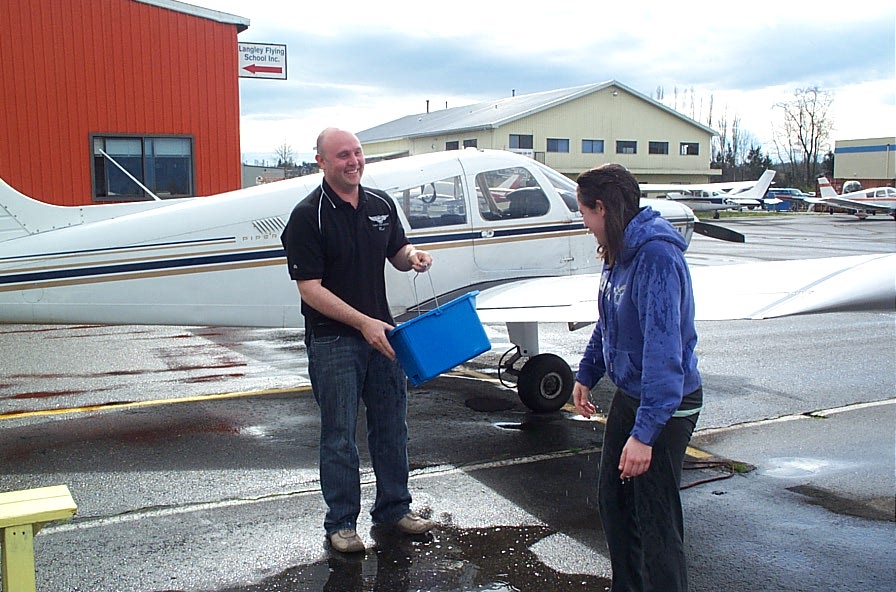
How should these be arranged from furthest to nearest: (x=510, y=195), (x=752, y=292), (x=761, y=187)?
(x=761, y=187) < (x=510, y=195) < (x=752, y=292)

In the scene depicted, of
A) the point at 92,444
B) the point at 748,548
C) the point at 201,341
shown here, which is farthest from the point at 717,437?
the point at 201,341

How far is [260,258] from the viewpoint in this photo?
6988 mm

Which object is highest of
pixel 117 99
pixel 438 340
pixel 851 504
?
pixel 117 99

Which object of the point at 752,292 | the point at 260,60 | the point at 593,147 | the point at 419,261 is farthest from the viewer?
the point at 593,147

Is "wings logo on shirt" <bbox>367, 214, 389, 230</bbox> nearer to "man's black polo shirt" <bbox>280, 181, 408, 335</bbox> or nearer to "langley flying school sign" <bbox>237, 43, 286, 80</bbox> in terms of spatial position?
"man's black polo shirt" <bbox>280, 181, 408, 335</bbox>

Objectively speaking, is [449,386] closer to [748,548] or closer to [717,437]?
[717,437]

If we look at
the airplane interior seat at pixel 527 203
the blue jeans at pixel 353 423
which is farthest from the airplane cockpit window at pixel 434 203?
the blue jeans at pixel 353 423

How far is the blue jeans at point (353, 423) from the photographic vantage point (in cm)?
439

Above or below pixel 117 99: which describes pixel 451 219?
below

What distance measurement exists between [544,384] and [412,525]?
2.88 m

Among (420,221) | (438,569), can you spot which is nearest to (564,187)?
(420,221)

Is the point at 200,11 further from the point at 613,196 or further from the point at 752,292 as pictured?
the point at 613,196

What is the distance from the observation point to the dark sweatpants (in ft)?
10.6

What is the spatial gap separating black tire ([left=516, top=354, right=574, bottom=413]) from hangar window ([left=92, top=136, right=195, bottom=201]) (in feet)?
41.3
